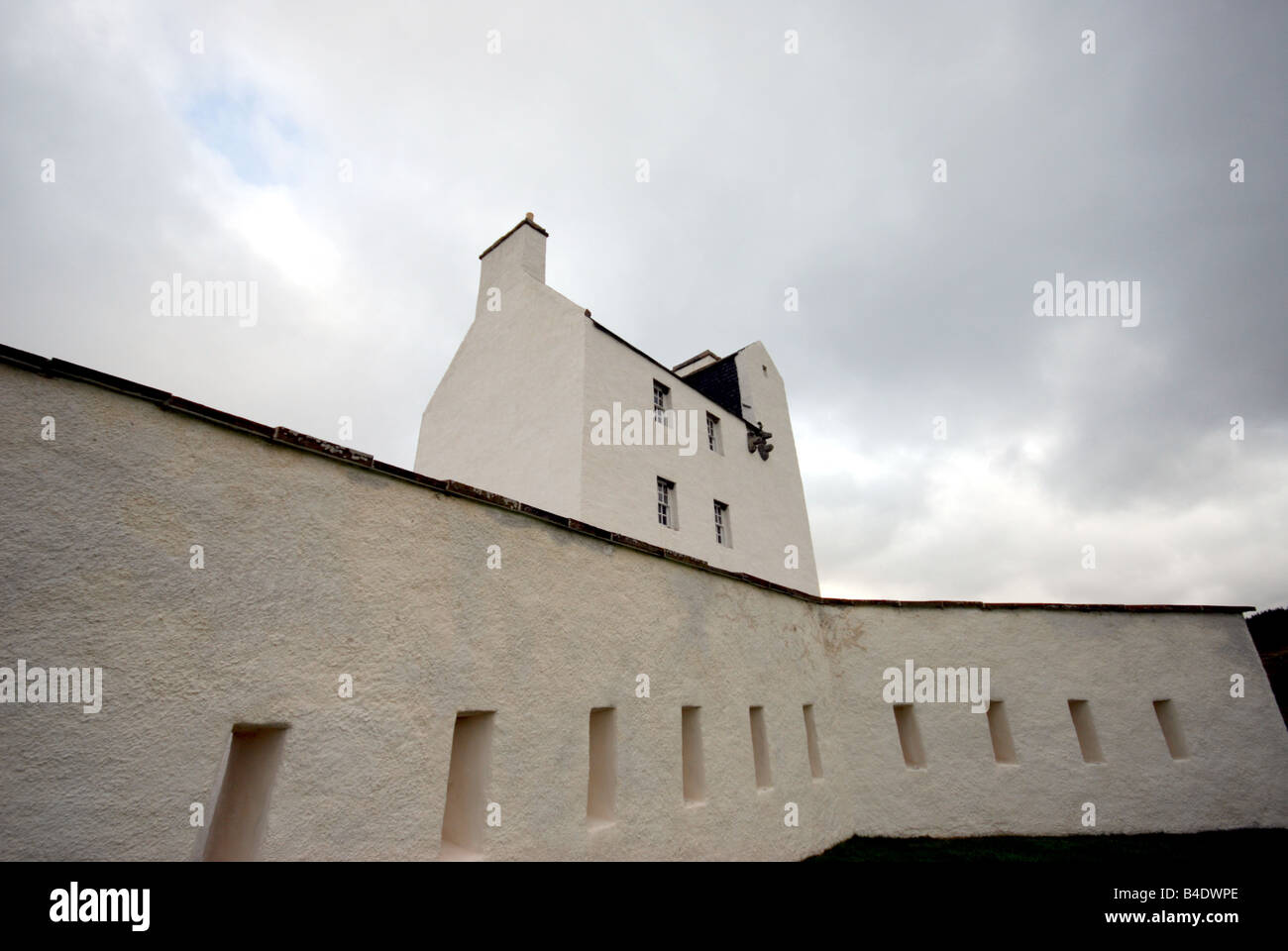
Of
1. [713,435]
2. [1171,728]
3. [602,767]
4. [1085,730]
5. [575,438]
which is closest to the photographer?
[602,767]

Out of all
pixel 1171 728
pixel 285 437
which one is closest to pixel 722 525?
pixel 1171 728

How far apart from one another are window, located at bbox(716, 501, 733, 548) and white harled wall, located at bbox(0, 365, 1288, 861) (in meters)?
7.45

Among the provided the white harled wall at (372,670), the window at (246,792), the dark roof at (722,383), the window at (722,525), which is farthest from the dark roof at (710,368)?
the window at (246,792)

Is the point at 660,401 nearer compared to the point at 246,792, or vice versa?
the point at 246,792

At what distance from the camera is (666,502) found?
15055mm

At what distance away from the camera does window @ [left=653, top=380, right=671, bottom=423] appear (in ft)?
52.5

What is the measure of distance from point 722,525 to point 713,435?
3.03m

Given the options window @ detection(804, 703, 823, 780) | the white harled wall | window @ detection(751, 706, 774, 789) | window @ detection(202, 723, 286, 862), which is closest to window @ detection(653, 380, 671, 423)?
the white harled wall

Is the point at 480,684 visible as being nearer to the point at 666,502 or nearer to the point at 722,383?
the point at 666,502

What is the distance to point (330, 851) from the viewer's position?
3.48m

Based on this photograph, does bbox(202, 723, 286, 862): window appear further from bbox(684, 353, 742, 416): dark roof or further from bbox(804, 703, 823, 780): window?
bbox(684, 353, 742, 416): dark roof
